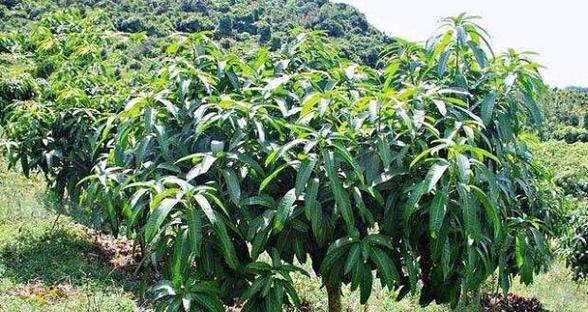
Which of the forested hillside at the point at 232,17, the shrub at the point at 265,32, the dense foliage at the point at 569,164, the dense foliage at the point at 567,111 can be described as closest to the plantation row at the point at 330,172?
the dense foliage at the point at 569,164

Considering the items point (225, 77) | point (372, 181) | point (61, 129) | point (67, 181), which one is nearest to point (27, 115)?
point (61, 129)

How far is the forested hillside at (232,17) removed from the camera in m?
35.4

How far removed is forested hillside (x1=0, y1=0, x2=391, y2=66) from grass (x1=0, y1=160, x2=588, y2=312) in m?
25.5

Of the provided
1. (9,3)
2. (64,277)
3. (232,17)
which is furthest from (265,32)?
(64,277)

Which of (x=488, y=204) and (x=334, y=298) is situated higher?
(x=488, y=204)

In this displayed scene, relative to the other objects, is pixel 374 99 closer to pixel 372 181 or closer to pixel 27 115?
pixel 372 181

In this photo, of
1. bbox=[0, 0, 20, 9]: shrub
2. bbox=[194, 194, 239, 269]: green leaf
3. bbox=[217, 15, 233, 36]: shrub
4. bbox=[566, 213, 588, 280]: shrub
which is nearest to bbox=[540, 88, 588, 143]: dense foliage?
bbox=[217, 15, 233, 36]: shrub

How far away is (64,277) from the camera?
525cm

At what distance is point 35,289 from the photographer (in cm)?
502

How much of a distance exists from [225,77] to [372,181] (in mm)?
851

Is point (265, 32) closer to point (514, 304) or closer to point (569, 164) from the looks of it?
point (569, 164)

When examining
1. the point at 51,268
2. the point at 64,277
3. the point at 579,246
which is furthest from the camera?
the point at 579,246

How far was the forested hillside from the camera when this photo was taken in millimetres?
35375

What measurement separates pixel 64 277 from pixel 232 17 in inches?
1841
